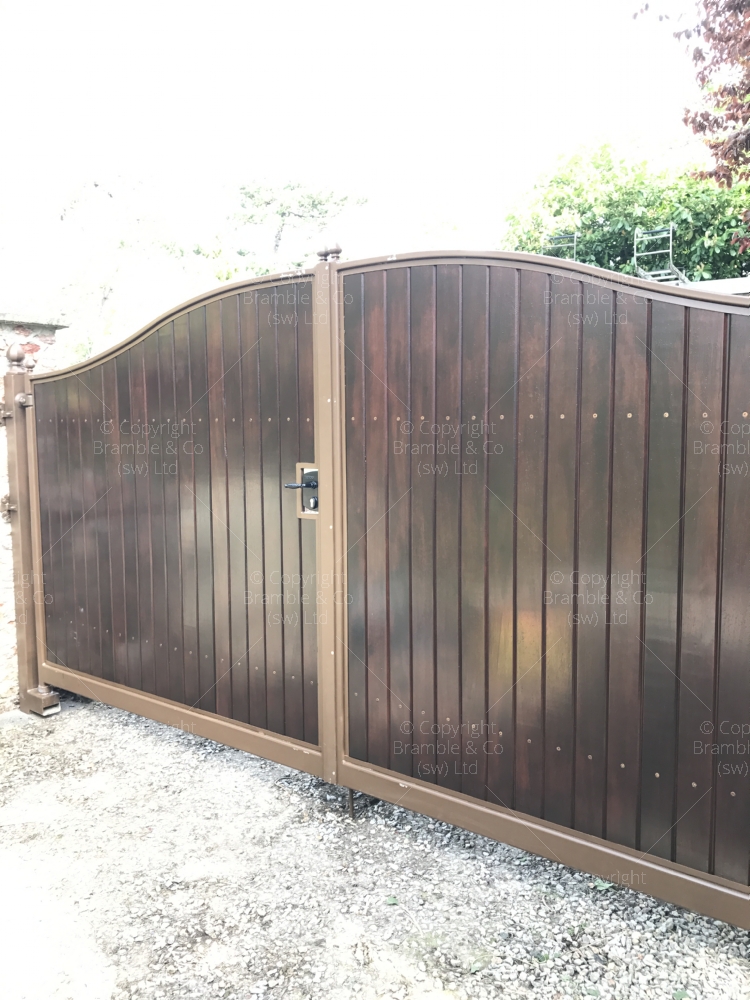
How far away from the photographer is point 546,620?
202cm

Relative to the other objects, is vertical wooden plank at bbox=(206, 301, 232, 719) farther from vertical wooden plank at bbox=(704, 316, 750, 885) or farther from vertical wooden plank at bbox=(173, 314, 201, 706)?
vertical wooden plank at bbox=(704, 316, 750, 885)

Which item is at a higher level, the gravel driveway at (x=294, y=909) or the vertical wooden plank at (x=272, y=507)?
the vertical wooden plank at (x=272, y=507)

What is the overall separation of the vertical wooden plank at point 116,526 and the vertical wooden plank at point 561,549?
81.2 inches

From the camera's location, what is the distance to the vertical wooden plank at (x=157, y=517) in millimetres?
3012

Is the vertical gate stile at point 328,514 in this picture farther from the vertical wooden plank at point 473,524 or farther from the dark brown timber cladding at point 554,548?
the vertical wooden plank at point 473,524

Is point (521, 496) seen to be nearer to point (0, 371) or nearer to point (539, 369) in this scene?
point (539, 369)

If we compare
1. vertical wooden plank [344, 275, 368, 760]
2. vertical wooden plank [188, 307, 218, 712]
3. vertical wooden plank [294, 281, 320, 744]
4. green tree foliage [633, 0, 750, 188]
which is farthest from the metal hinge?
green tree foliage [633, 0, 750, 188]

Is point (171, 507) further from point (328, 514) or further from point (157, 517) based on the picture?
point (328, 514)

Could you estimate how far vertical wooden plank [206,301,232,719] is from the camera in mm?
2756

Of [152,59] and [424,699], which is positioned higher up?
[152,59]

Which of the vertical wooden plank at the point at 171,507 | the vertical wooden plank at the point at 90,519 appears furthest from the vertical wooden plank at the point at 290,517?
the vertical wooden plank at the point at 90,519

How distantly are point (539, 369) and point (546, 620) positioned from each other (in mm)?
712

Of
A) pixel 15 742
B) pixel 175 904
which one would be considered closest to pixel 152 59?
pixel 15 742

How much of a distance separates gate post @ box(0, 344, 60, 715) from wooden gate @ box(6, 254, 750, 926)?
1.99ft
